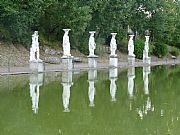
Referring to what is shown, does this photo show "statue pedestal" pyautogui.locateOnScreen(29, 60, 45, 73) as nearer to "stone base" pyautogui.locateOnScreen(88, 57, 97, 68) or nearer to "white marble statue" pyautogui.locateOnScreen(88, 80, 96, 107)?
"stone base" pyautogui.locateOnScreen(88, 57, 97, 68)

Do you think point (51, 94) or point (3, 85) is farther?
point (3, 85)

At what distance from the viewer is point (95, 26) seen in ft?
156

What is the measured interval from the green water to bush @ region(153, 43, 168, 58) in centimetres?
3788

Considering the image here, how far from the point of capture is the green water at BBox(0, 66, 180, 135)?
1159 cm

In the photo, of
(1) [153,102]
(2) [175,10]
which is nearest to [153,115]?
(1) [153,102]

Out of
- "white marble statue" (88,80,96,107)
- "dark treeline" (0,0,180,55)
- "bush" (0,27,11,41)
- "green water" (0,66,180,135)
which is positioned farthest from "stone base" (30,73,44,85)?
"bush" (0,27,11,41)

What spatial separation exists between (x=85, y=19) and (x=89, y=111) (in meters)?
26.9

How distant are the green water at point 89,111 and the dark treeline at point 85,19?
15420 mm

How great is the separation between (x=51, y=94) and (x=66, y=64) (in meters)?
15.6

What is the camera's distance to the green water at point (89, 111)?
1159cm

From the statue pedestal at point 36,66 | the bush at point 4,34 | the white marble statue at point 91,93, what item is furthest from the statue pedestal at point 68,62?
the white marble statue at point 91,93

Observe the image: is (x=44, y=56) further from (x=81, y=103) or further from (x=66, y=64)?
(x=81, y=103)

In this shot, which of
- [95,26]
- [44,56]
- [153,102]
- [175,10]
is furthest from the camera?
[175,10]

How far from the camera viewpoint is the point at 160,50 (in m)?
60.2
